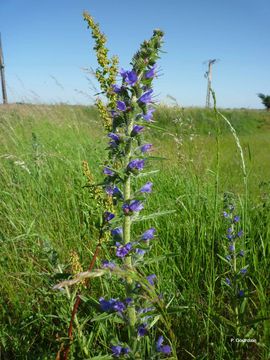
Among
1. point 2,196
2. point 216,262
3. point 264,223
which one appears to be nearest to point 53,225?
point 2,196

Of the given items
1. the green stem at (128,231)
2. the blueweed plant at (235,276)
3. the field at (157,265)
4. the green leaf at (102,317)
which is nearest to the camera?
the green leaf at (102,317)

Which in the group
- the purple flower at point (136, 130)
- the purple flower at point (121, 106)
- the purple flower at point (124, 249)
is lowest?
the purple flower at point (124, 249)

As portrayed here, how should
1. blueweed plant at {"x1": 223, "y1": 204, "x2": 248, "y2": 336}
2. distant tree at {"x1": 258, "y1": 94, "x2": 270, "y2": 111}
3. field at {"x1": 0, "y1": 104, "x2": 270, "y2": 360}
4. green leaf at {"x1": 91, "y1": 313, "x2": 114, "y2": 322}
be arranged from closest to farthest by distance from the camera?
green leaf at {"x1": 91, "y1": 313, "x2": 114, "y2": 322} → field at {"x1": 0, "y1": 104, "x2": 270, "y2": 360} → blueweed plant at {"x1": 223, "y1": 204, "x2": 248, "y2": 336} → distant tree at {"x1": 258, "y1": 94, "x2": 270, "y2": 111}

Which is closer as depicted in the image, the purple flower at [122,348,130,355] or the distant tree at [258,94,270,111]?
the purple flower at [122,348,130,355]

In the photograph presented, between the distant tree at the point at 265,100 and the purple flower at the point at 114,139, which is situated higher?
the distant tree at the point at 265,100

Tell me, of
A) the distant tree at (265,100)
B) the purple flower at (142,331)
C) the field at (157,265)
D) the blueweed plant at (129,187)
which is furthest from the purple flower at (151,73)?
the distant tree at (265,100)

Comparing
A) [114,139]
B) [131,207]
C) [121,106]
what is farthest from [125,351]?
[121,106]

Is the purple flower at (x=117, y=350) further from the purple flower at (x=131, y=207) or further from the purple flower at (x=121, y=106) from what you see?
the purple flower at (x=121, y=106)

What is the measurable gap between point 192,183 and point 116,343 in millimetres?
2388

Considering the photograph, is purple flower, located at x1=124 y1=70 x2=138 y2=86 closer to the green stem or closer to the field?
the green stem

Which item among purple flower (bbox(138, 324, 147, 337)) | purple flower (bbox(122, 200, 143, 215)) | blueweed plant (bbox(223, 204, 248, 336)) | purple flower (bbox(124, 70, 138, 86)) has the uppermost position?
purple flower (bbox(124, 70, 138, 86))

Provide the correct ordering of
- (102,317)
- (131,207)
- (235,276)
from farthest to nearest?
1. (235,276)
2. (131,207)
3. (102,317)

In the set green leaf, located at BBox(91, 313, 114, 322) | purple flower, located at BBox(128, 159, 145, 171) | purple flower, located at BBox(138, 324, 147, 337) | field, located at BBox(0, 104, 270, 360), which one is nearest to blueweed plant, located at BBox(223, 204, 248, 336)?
field, located at BBox(0, 104, 270, 360)

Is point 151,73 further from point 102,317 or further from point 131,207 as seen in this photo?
point 102,317
